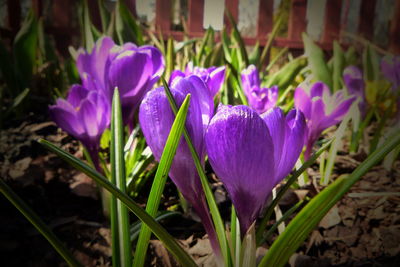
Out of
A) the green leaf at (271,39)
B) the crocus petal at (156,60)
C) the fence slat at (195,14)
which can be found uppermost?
the fence slat at (195,14)

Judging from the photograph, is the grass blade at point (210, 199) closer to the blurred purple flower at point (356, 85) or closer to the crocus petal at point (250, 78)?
the crocus petal at point (250, 78)

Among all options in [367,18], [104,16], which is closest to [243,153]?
[104,16]

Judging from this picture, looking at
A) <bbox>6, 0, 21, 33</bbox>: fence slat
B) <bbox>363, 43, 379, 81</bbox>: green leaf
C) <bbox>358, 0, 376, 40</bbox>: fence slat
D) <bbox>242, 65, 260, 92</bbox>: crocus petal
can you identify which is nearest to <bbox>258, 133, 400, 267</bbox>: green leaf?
<bbox>242, 65, 260, 92</bbox>: crocus petal

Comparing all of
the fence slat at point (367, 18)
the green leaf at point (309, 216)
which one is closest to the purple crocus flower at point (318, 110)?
the green leaf at point (309, 216)

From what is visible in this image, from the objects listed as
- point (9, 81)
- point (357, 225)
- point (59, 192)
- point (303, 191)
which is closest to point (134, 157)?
point (59, 192)

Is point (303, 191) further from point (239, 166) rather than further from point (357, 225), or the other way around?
point (239, 166)

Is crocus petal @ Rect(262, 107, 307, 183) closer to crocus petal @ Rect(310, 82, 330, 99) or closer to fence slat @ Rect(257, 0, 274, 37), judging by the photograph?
crocus petal @ Rect(310, 82, 330, 99)
